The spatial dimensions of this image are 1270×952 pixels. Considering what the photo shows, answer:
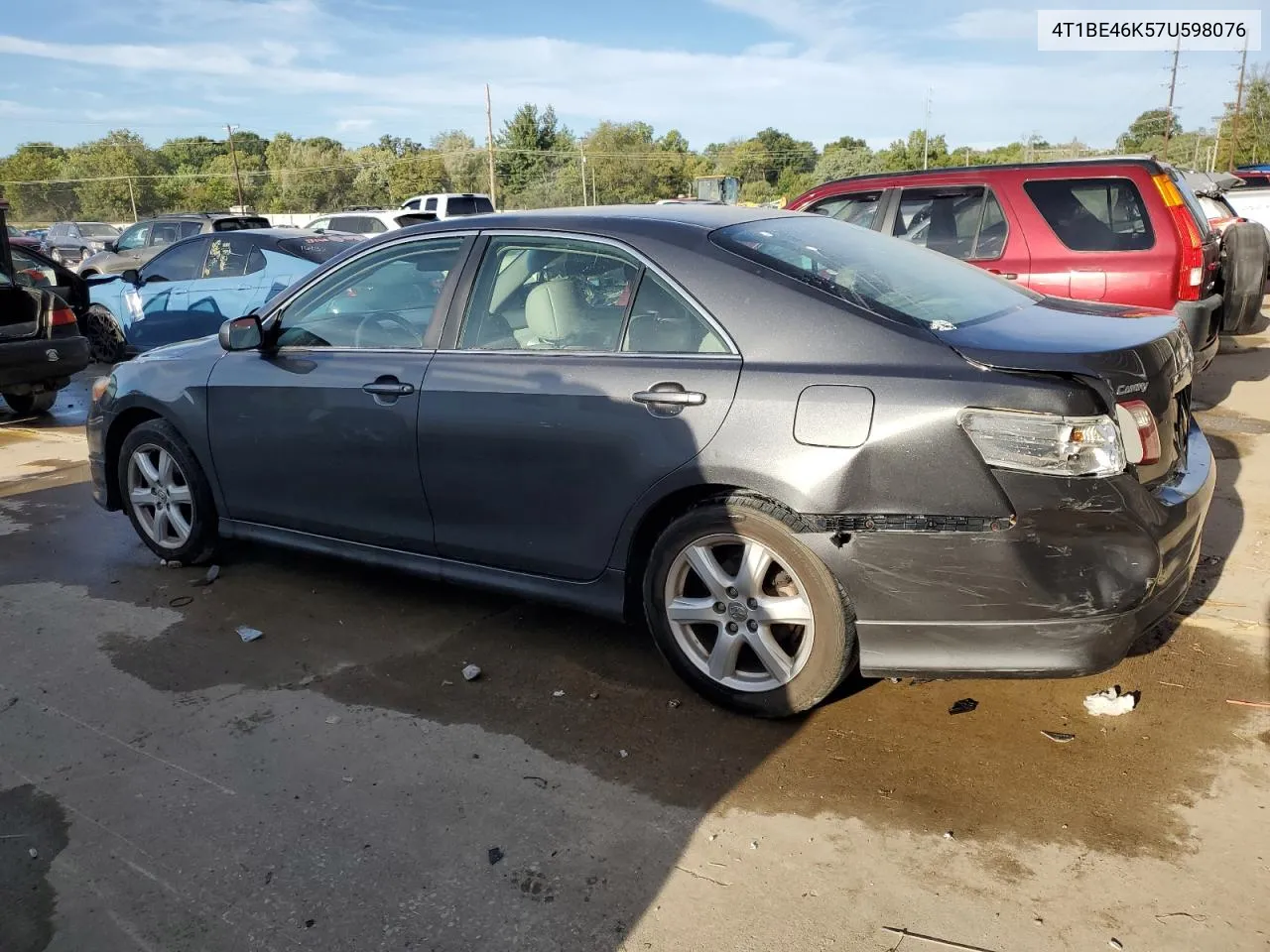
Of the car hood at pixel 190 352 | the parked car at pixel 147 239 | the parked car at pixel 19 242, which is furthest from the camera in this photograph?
the parked car at pixel 147 239

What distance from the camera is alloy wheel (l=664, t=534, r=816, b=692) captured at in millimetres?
3205

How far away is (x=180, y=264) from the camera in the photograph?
1085 centimetres

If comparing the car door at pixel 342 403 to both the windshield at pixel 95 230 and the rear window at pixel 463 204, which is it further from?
the windshield at pixel 95 230

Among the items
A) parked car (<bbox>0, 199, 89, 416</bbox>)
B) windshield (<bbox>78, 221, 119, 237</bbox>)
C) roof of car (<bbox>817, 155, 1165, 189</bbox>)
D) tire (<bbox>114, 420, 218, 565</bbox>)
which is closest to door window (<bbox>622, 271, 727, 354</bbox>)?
tire (<bbox>114, 420, 218, 565</bbox>)

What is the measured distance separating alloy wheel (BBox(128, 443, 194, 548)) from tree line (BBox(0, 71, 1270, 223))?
5485 centimetres

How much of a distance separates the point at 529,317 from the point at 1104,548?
216 centimetres

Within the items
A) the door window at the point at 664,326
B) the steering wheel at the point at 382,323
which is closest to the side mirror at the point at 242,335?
the steering wheel at the point at 382,323

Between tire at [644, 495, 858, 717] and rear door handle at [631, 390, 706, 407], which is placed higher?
rear door handle at [631, 390, 706, 407]

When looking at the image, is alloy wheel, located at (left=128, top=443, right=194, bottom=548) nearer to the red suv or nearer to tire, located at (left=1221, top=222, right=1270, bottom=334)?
the red suv

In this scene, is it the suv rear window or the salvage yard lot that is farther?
the suv rear window

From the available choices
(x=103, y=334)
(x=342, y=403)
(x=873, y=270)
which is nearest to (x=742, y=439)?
(x=873, y=270)

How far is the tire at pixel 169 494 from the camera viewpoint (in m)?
4.83

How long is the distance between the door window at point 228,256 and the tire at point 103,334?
88.8 inches

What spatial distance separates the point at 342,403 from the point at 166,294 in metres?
7.98
